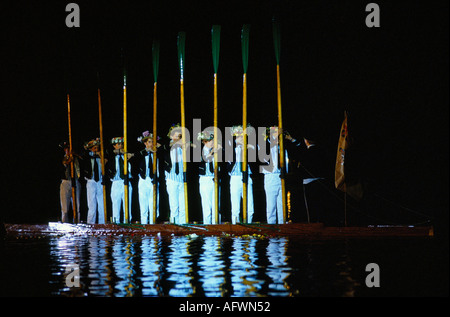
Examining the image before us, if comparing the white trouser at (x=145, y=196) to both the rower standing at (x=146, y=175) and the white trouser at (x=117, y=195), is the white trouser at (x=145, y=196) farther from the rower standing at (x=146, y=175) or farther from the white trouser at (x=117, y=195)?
the white trouser at (x=117, y=195)

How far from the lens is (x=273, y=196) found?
36.7 ft

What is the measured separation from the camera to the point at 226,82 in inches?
505

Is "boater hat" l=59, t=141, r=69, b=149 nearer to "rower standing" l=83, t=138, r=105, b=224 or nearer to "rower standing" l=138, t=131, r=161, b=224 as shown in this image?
"rower standing" l=83, t=138, r=105, b=224

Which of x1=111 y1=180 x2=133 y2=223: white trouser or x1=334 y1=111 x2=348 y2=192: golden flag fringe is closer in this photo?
x1=334 y1=111 x2=348 y2=192: golden flag fringe

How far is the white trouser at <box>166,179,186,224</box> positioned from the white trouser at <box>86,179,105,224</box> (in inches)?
76.6

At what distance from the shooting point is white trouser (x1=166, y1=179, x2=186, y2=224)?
1201 centimetres

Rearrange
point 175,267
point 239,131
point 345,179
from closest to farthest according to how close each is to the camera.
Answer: point 175,267, point 345,179, point 239,131

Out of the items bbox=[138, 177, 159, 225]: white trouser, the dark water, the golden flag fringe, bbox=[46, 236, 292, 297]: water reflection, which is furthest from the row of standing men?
the dark water

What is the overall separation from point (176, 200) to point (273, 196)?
85.6 inches

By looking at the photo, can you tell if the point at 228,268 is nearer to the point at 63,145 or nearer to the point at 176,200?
the point at 176,200

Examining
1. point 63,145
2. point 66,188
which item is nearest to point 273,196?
point 66,188

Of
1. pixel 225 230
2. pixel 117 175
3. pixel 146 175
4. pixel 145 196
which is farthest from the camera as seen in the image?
pixel 117 175

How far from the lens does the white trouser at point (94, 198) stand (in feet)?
42.7
